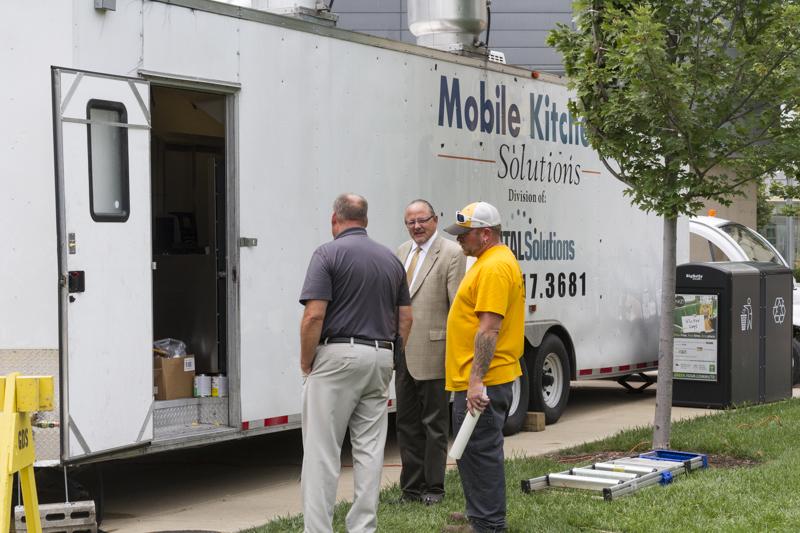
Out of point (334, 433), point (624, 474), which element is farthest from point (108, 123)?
point (624, 474)

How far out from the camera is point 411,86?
9578 millimetres

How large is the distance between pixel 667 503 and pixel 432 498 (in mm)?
1416

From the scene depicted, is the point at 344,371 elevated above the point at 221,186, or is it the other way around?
the point at 221,186

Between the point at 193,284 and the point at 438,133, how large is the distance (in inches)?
93.2

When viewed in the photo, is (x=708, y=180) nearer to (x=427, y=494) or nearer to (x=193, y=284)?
(x=427, y=494)

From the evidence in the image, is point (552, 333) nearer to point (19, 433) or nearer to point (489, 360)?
point (489, 360)

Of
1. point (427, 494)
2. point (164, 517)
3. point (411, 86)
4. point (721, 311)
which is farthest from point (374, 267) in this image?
point (721, 311)

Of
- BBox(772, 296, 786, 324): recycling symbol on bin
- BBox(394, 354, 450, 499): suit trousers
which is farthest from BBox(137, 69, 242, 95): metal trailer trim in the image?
BBox(772, 296, 786, 324): recycling symbol on bin

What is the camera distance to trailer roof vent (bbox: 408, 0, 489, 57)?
1077 centimetres

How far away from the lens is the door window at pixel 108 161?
7.00 metres

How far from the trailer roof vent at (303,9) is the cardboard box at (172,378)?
2587 mm

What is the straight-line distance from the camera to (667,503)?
23.8 ft

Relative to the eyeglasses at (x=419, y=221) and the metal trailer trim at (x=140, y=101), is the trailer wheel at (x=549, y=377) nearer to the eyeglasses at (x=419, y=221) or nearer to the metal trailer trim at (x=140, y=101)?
the eyeglasses at (x=419, y=221)

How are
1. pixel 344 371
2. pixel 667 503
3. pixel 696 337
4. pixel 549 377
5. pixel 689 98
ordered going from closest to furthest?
1. pixel 344 371
2. pixel 667 503
3. pixel 689 98
4. pixel 549 377
5. pixel 696 337
